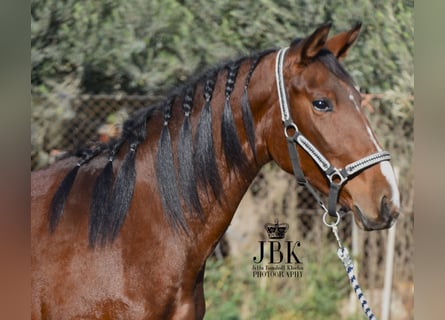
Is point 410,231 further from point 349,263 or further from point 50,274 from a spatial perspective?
point 50,274

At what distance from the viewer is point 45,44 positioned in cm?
394

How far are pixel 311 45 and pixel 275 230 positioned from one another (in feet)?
7.46

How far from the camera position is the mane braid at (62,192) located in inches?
95.1

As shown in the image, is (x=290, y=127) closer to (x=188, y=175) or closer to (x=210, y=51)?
(x=188, y=175)

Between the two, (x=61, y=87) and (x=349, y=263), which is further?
(x=61, y=87)

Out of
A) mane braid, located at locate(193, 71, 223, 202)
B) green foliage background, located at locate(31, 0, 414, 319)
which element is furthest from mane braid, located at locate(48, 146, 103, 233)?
green foliage background, located at locate(31, 0, 414, 319)

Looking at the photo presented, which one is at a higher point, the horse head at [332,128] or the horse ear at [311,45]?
the horse ear at [311,45]

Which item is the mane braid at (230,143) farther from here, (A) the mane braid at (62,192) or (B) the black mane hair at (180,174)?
(A) the mane braid at (62,192)

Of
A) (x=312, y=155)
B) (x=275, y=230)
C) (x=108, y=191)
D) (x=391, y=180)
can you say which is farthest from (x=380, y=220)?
(x=275, y=230)

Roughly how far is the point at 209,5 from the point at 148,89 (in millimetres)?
737

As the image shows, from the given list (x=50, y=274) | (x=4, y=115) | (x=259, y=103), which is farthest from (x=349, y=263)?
(x=4, y=115)

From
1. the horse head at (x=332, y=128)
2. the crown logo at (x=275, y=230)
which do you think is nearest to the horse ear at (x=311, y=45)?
the horse head at (x=332, y=128)

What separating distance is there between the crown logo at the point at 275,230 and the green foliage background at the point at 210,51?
32 cm

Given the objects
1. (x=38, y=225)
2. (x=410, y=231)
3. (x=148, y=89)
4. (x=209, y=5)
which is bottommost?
(x=410, y=231)
